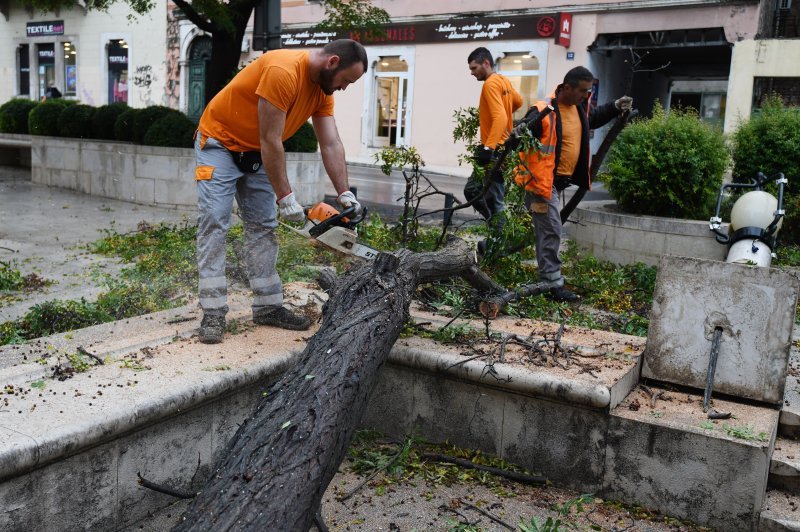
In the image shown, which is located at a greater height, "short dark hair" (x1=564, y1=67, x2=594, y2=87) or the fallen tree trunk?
"short dark hair" (x1=564, y1=67, x2=594, y2=87)

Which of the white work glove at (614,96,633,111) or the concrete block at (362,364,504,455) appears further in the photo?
the white work glove at (614,96,633,111)

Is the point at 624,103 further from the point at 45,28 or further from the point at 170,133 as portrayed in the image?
the point at 45,28

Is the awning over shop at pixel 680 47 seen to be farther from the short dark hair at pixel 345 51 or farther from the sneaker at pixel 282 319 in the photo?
the sneaker at pixel 282 319

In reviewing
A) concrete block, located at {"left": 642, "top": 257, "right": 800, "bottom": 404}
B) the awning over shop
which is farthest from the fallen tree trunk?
the awning over shop

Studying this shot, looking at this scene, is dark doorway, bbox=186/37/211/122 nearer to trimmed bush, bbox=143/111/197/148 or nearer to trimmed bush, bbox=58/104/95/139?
trimmed bush, bbox=58/104/95/139

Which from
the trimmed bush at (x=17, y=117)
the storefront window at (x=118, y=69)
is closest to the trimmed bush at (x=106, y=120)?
the trimmed bush at (x=17, y=117)

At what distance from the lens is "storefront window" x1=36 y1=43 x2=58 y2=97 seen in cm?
2977

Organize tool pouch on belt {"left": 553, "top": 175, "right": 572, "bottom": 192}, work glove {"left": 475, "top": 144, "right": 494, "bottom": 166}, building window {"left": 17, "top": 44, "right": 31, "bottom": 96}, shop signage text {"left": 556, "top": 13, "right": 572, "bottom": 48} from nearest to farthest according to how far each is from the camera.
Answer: tool pouch on belt {"left": 553, "top": 175, "right": 572, "bottom": 192}
work glove {"left": 475, "top": 144, "right": 494, "bottom": 166}
shop signage text {"left": 556, "top": 13, "right": 572, "bottom": 48}
building window {"left": 17, "top": 44, "right": 31, "bottom": 96}

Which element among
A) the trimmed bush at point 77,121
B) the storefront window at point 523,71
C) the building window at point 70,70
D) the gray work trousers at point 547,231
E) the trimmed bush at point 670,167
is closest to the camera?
the gray work trousers at point 547,231

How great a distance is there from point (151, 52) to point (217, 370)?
25.6 metres

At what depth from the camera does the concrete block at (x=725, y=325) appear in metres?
3.44

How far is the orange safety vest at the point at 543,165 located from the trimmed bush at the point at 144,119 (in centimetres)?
694

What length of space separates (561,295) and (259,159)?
2.61 m

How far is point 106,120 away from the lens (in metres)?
12.0
